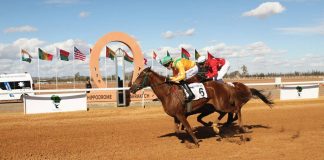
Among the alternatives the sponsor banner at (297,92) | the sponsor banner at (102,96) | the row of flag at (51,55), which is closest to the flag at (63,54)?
the row of flag at (51,55)

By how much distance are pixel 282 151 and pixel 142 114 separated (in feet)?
25.4

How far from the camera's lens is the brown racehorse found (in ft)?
23.7

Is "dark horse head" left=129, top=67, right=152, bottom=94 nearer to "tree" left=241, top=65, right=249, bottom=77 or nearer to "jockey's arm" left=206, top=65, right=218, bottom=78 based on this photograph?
"jockey's arm" left=206, top=65, right=218, bottom=78

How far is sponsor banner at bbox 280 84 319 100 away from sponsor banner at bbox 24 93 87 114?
10132 millimetres

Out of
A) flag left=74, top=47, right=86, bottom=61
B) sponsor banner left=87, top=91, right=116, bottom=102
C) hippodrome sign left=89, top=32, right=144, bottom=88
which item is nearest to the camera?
sponsor banner left=87, top=91, right=116, bottom=102

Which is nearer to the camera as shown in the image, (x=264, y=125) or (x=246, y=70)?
(x=264, y=125)

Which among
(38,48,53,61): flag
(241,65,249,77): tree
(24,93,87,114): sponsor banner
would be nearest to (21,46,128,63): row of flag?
(38,48,53,61): flag

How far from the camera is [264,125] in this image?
32.6 feet

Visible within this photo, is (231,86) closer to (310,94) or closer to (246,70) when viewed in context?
(310,94)

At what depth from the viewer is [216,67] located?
864 cm

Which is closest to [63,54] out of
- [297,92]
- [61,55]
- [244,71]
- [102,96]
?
[61,55]

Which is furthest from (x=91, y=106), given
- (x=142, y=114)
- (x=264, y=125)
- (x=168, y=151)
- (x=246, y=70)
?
(x=246, y=70)

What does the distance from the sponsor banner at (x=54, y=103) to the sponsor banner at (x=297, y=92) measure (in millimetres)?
10132

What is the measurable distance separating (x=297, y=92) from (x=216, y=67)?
1144cm
